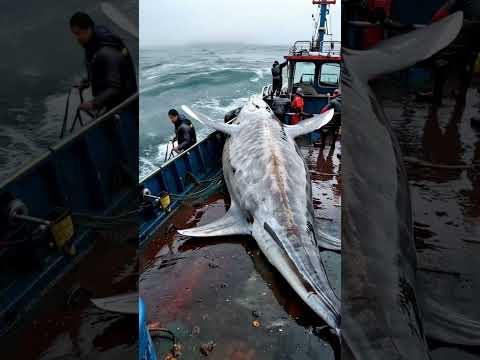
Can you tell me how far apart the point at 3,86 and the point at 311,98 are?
14905mm

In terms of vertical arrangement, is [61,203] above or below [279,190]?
above

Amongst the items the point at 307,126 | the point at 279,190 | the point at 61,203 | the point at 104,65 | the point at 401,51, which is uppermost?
the point at 401,51

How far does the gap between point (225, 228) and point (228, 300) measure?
67.1 inches

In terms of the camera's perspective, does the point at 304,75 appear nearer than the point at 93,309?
No

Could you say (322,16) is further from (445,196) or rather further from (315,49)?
(445,196)

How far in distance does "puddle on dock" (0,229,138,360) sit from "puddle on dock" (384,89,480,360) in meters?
1.19

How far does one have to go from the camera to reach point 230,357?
3.59 m

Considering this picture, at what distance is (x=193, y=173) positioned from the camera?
8789mm

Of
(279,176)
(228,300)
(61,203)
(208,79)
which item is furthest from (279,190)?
(208,79)

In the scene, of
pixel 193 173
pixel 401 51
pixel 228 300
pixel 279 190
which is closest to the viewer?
pixel 401 51

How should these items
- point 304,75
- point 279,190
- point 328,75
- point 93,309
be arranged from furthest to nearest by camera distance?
point 304,75
point 328,75
point 279,190
point 93,309

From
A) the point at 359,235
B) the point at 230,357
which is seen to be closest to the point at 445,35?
the point at 359,235

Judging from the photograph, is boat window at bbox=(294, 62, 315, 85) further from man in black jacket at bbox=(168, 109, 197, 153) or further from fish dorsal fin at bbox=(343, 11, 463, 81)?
fish dorsal fin at bbox=(343, 11, 463, 81)

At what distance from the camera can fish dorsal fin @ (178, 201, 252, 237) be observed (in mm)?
5891
